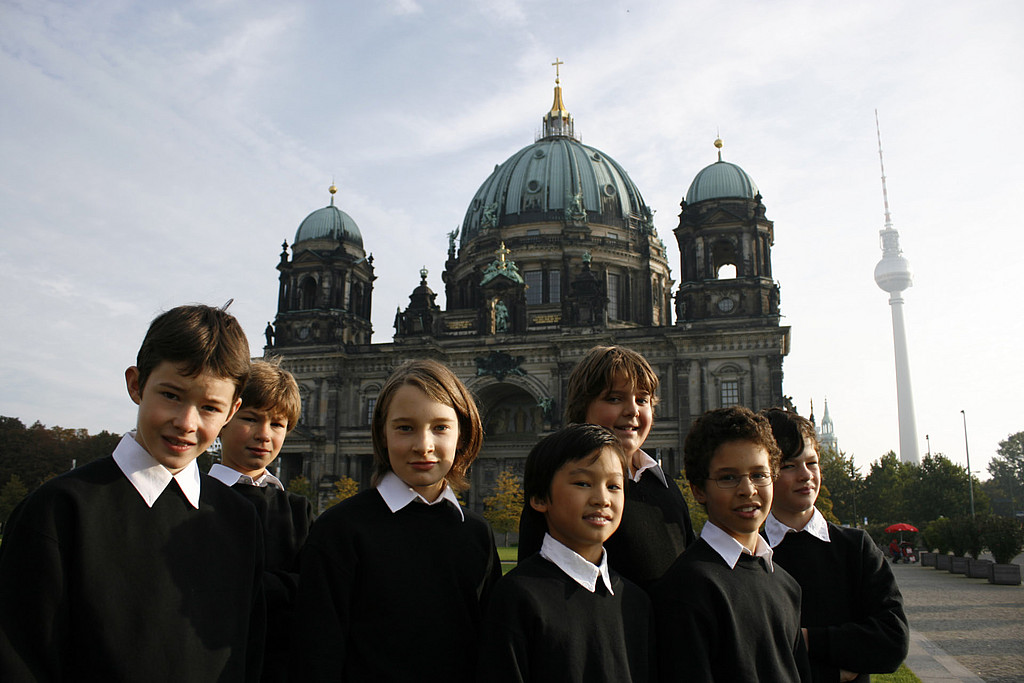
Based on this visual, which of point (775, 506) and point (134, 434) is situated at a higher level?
point (134, 434)

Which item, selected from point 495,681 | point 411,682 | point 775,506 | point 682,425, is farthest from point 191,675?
point 682,425

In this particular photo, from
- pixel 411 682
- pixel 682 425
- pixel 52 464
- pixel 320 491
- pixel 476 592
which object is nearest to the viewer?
pixel 411 682

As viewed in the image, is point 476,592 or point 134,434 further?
point 476,592

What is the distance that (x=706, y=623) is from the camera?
3799 millimetres

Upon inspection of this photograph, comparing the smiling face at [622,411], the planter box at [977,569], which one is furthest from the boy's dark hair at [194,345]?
the planter box at [977,569]

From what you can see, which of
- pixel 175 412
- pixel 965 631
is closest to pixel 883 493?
pixel 965 631

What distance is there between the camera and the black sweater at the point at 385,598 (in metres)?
3.68

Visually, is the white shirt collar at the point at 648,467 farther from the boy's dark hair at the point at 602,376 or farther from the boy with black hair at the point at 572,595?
the boy with black hair at the point at 572,595

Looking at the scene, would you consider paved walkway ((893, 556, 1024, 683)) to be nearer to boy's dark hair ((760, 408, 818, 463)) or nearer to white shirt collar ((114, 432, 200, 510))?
boy's dark hair ((760, 408, 818, 463))

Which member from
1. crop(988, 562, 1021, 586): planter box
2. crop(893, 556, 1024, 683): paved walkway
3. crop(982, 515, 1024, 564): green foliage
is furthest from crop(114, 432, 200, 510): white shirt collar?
crop(982, 515, 1024, 564): green foliage

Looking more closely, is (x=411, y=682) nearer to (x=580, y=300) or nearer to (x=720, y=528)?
(x=720, y=528)

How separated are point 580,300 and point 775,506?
146ft

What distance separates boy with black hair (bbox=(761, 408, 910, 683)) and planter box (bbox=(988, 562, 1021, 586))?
933 inches

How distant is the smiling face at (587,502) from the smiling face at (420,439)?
1.99 ft
